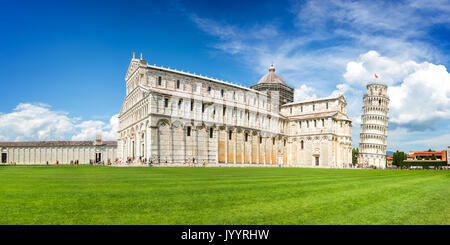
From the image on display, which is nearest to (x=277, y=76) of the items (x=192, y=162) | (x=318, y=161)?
(x=318, y=161)

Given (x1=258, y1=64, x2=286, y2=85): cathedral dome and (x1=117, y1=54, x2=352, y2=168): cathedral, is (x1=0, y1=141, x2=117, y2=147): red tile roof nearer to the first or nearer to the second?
(x1=117, y1=54, x2=352, y2=168): cathedral

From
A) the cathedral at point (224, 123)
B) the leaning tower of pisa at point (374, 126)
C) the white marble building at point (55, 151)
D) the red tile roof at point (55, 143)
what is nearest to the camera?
the cathedral at point (224, 123)

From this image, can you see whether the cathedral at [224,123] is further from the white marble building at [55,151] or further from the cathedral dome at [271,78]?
the white marble building at [55,151]

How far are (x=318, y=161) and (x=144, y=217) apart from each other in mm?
65288

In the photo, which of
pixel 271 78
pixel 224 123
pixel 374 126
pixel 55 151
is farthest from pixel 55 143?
pixel 374 126

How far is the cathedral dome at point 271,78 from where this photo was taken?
77375mm

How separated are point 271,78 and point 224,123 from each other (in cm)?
2805

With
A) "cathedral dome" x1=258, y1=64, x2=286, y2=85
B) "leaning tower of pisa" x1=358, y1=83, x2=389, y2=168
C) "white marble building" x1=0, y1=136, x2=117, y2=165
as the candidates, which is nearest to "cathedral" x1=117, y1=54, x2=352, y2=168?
"cathedral dome" x1=258, y1=64, x2=286, y2=85

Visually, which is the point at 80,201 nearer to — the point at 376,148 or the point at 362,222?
the point at 362,222

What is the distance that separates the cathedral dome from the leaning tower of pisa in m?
40.3

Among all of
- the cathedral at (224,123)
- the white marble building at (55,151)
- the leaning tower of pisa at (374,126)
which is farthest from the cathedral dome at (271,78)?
the white marble building at (55,151)

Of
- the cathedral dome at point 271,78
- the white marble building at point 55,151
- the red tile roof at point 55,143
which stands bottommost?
the white marble building at point 55,151

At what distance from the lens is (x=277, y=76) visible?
7944 cm

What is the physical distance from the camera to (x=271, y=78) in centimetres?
7788
